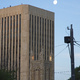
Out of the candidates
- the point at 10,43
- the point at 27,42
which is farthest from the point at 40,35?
the point at 10,43

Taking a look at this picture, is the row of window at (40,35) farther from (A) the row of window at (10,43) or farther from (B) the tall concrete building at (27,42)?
(A) the row of window at (10,43)

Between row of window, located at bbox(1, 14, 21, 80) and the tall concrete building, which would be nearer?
the tall concrete building

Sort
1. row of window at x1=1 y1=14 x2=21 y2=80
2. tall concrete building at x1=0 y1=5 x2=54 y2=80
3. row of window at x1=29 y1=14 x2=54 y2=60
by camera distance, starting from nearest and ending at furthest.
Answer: tall concrete building at x1=0 y1=5 x2=54 y2=80 → row of window at x1=29 y1=14 x2=54 y2=60 → row of window at x1=1 y1=14 x2=21 y2=80

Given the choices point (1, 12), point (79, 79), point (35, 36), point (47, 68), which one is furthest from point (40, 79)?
point (79, 79)

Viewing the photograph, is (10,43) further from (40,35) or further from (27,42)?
(40,35)

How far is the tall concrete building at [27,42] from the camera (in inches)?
5034

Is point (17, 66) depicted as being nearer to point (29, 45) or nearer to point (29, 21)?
point (29, 45)

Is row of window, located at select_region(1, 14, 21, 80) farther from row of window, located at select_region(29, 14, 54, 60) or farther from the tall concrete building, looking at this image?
row of window, located at select_region(29, 14, 54, 60)

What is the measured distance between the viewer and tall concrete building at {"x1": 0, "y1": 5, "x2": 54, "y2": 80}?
128 metres

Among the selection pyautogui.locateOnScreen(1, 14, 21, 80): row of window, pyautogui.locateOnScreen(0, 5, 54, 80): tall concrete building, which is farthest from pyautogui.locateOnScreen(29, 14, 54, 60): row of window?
pyautogui.locateOnScreen(1, 14, 21, 80): row of window

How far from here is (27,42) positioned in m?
128

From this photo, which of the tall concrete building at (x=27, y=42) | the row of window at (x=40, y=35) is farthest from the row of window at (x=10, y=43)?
the row of window at (x=40, y=35)

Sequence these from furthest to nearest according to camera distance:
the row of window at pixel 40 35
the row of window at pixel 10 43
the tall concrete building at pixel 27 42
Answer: the row of window at pixel 10 43
the row of window at pixel 40 35
the tall concrete building at pixel 27 42

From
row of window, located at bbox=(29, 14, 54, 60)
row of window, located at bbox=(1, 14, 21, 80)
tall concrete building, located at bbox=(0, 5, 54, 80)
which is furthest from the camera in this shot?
row of window, located at bbox=(1, 14, 21, 80)
